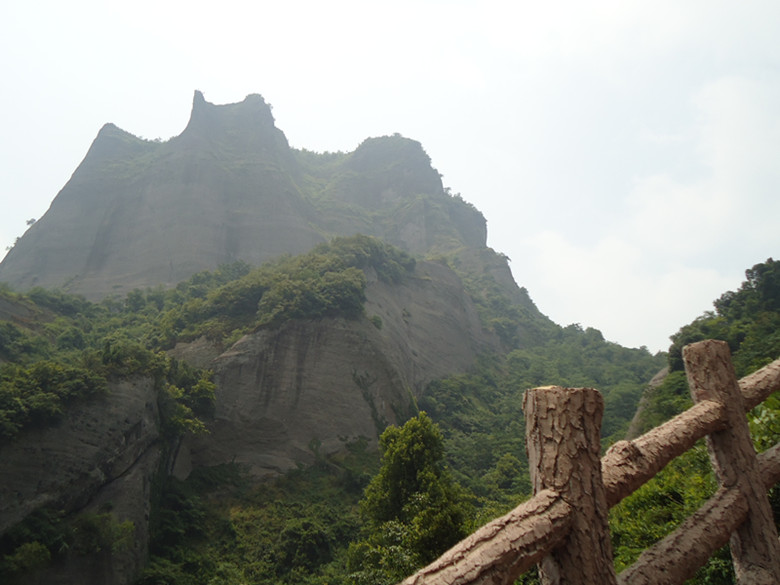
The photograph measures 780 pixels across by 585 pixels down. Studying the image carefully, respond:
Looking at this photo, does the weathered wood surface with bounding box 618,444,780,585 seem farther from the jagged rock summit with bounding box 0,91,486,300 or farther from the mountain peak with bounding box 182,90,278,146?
the mountain peak with bounding box 182,90,278,146

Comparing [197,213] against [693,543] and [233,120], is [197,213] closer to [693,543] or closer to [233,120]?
[233,120]

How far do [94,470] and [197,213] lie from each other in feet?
143

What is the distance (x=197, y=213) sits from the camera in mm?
54906

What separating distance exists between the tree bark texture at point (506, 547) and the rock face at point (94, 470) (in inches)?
638

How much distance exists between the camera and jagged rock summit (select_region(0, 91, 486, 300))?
50312 mm

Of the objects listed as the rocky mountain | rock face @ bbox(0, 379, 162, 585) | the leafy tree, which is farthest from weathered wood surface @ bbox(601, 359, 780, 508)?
rock face @ bbox(0, 379, 162, 585)

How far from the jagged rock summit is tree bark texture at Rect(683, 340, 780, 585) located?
50.4m

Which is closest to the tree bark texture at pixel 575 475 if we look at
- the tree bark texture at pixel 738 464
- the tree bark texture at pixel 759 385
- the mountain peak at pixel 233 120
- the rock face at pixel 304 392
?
the tree bark texture at pixel 738 464

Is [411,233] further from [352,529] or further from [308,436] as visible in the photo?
[352,529]

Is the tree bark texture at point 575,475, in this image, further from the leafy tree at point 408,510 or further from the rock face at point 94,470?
the rock face at point 94,470

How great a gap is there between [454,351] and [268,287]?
19.9m

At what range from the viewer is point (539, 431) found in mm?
2494

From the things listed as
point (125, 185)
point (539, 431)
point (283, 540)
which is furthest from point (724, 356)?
point (125, 185)

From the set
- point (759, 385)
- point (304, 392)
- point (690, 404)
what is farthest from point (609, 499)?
point (304, 392)
